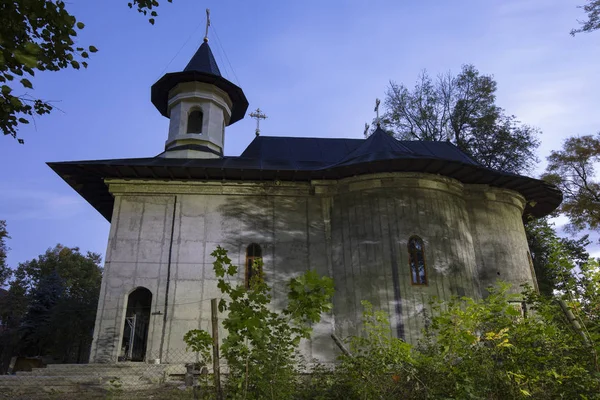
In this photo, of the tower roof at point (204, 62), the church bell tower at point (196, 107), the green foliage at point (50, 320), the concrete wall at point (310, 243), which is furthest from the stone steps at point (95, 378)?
the green foliage at point (50, 320)

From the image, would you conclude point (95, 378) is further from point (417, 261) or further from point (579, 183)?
point (579, 183)

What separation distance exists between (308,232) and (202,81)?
7365mm

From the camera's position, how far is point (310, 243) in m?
13.1

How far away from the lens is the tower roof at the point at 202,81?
54.3 ft

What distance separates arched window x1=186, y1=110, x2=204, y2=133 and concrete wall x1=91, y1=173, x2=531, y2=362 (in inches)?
159

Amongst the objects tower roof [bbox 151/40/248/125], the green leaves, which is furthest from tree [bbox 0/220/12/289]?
the green leaves

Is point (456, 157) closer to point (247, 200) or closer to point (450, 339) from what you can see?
point (247, 200)

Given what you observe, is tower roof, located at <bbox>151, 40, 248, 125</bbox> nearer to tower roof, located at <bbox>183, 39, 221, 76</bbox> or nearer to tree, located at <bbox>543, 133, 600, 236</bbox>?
tower roof, located at <bbox>183, 39, 221, 76</bbox>

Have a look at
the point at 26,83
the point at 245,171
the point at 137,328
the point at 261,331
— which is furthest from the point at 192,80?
the point at 261,331

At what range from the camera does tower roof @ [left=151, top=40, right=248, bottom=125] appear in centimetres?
1656

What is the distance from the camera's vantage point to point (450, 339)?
16.8ft

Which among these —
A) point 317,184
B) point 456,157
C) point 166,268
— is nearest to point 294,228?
point 317,184

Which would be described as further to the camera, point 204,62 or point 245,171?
point 204,62

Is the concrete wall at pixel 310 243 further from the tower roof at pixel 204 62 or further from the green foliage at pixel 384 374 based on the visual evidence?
the green foliage at pixel 384 374
